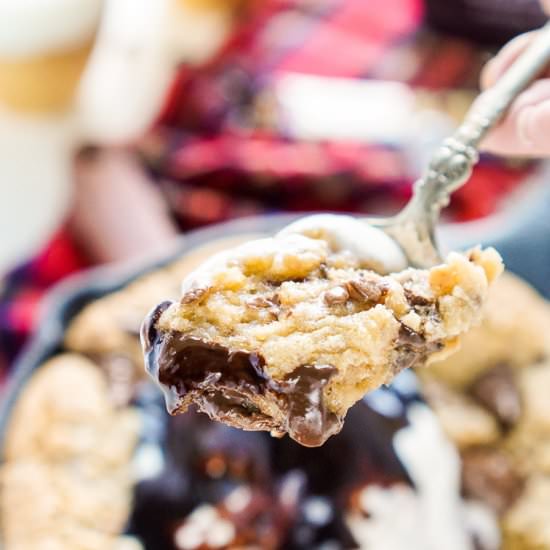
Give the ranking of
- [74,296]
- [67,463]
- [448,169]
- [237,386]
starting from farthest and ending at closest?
[74,296]
[67,463]
[448,169]
[237,386]

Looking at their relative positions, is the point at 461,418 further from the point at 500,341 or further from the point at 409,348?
the point at 409,348

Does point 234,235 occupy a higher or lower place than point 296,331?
lower

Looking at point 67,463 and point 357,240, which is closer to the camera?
point 357,240

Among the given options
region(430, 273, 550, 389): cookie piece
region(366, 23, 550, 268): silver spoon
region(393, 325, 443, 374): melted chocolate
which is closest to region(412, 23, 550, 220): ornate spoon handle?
region(366, 23, 550, 268): silver spoon

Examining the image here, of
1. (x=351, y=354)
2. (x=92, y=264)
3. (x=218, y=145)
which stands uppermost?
(x=351, y=354)

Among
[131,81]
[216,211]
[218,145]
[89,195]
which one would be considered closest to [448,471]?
[216,211]

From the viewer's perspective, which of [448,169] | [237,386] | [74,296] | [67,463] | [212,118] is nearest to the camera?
[237,386]

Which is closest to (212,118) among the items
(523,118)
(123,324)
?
(123,324)

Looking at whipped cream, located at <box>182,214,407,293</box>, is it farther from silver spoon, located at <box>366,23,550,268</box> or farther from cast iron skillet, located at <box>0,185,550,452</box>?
cast iron skillet, located at <box>0,185,550,452</box>

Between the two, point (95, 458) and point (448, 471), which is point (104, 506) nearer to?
point (95, 458)
